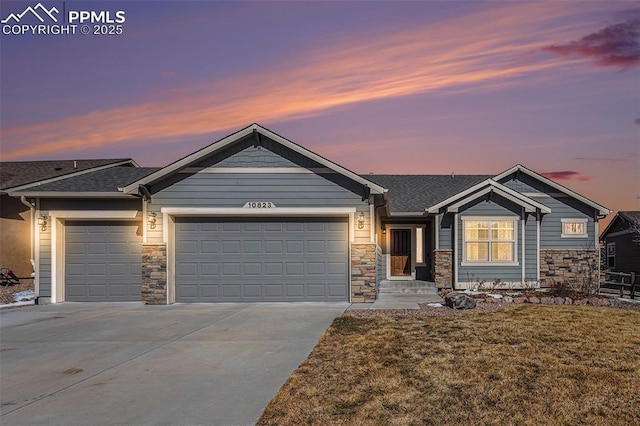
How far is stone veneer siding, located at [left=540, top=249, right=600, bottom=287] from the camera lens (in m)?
20.4

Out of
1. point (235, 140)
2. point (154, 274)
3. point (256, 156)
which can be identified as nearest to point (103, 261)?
point (154, 274)

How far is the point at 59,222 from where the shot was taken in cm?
1633

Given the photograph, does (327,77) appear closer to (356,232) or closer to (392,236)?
(356,232)

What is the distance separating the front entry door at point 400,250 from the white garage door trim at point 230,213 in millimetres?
6645

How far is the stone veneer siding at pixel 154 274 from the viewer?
15.5 meters

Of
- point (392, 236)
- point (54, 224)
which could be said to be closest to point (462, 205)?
point (392, 236)

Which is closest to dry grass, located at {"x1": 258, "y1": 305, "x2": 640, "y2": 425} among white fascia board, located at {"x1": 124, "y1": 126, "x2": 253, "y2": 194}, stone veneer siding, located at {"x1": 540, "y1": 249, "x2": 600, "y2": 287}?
white fascia board, located at {"x1": 124, "y1": 126, "x2": 253, "y2": 194}

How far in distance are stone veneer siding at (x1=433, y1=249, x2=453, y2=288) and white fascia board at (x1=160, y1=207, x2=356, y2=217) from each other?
18.0 ft

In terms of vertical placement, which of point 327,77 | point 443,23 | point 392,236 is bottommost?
point 392,236

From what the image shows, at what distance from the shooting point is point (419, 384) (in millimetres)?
6738

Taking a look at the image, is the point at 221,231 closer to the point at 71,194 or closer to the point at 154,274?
the point at 154,274

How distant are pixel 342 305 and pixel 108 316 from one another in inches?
246

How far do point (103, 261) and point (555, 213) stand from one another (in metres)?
17.5

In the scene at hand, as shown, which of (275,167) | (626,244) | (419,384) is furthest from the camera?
(626,244)
